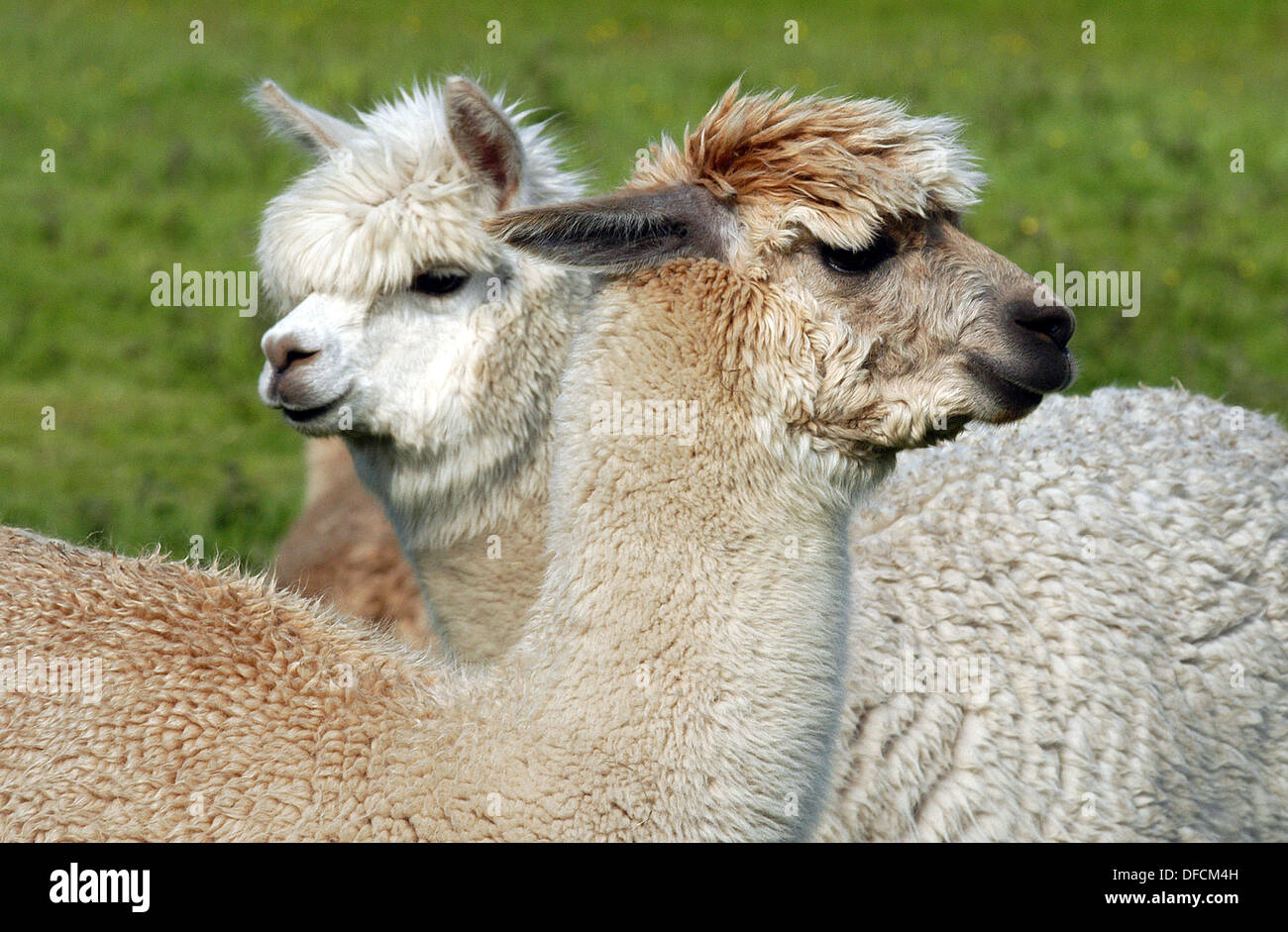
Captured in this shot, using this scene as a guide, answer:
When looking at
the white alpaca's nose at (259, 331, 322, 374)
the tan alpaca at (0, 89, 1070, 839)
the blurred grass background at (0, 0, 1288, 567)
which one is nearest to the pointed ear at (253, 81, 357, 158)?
the blurred grass background at (0, 0, 1288, 567)

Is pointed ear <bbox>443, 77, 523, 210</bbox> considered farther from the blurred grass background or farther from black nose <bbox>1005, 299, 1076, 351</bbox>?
black nose <bbox>1005, 299, 1076, 351</bbox>

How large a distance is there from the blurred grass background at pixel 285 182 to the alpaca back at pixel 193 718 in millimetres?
1775

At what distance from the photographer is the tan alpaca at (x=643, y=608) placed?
269cm

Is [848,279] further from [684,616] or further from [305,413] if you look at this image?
[305,413]

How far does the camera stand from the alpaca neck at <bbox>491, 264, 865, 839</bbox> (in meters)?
2.67

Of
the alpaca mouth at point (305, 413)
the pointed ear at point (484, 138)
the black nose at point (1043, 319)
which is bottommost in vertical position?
the black nose at point (1043, 319)

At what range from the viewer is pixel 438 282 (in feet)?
12.9

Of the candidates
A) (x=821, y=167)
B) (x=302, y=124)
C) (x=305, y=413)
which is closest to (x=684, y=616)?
(x=821, y=167)

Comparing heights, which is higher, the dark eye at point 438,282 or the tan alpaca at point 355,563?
the dark eye at point 438,282

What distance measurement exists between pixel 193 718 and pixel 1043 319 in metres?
1.77

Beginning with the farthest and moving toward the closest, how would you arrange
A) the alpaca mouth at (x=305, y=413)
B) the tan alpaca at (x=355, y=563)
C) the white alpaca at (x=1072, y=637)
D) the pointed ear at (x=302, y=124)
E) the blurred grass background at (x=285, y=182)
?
the blurred grass background at (x=285, y=182) < the tan alpaca at (x=355, y=563) < the pointed ear at (x=302, y=124) < the alpaca mouth at (x=305, y=413) < the white alpaca at (x=1072, y=637)

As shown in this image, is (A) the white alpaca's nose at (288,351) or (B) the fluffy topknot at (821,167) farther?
(A) the white alpaca's nose at (288,351)

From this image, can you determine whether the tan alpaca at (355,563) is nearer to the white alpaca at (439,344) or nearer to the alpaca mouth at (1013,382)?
the white alpaca at (439,344)

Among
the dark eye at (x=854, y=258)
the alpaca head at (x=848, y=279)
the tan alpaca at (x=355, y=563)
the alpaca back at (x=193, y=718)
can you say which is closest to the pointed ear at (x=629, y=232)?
the alpaca head at (x=848, y=279)
